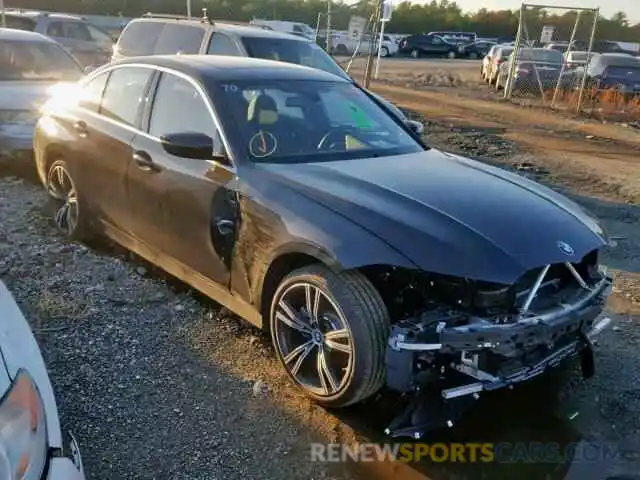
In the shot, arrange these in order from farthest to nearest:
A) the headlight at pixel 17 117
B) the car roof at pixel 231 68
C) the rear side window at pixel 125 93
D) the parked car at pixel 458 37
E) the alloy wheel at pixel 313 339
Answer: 1. the parked car at pixel 458 37
2. the headlight at pixel 17 117
3. the rear side window at pixel 125 93
4. the car roof at pixel 231 68
5. the alloy wheel at pixel 313 339

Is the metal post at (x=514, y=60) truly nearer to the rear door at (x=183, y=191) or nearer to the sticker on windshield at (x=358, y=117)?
the sticker on windshield at (x=358, y=117)

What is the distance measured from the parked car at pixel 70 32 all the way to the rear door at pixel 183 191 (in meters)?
12.1

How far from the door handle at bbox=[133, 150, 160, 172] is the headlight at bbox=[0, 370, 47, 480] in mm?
2594

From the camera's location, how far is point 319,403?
11.7ft

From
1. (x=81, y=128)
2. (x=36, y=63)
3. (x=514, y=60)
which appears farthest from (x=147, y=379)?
(x=514, y=60)

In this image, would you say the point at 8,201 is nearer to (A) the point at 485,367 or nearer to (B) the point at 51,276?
(B) the point at 51,276

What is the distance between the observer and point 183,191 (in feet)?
13.8

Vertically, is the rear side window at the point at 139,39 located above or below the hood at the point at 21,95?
above

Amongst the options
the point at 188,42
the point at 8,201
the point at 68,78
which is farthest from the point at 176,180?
the point at 188,42

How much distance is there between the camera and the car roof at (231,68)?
14.5 feet

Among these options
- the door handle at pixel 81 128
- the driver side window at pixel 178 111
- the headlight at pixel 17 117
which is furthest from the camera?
the headlight at pixel 17 117

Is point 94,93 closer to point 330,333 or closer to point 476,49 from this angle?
point 330,333

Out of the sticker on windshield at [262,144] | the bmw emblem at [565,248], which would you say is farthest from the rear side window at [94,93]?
the bmw emblem at [565,248]

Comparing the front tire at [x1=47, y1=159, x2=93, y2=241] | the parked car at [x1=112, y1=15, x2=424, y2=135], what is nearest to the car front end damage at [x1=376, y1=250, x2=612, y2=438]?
the front tire at [x1=47, y1=159, x2=93, y2=241]
